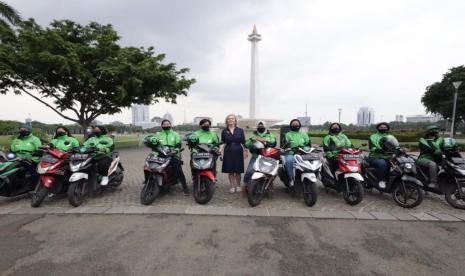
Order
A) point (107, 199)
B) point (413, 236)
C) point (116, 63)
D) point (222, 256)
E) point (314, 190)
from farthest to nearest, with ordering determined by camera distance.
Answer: point (116, 63)
point (107, 199)
point (314, 190)
point (413, 236)
point (222, 256)

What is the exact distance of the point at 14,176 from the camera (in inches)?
158

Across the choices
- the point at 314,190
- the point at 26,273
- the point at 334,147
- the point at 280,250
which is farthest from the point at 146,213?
the point at 334,147

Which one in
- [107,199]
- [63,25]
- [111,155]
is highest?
[63,25]

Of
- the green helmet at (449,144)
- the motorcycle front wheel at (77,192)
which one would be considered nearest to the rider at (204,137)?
the motorcycle front wheel at (77,192)

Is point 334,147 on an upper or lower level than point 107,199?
upper

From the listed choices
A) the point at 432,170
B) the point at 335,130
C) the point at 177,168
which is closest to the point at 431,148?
the point at 432,170

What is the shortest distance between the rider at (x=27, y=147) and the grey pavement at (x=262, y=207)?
0.58 metres

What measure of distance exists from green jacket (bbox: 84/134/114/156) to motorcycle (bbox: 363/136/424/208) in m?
5.24

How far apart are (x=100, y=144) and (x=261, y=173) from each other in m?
3.22

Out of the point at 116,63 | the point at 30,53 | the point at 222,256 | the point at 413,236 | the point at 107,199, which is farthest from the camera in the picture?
the point at 116,63

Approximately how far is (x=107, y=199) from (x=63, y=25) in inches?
490

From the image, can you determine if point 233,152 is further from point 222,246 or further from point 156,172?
point 222,246

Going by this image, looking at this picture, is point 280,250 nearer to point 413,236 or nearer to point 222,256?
point 222,256

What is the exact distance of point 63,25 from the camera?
12125 millimetres
